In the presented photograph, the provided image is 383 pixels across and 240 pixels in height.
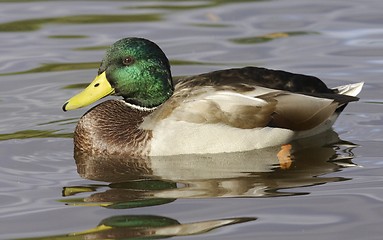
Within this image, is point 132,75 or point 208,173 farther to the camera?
point 132,75

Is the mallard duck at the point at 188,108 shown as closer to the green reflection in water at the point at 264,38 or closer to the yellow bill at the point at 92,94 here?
the yellow bill at the point at 92,94

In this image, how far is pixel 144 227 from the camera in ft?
27.1

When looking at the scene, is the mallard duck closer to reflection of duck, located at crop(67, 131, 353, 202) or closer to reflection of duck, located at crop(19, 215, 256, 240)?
reflection of duck, located at crop(67, 131, 353, 202)

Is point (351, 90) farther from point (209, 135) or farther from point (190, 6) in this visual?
point (190, 6)

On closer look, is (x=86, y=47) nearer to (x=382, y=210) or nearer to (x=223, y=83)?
(x=223, y=83)

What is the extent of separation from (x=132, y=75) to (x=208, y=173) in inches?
51.7

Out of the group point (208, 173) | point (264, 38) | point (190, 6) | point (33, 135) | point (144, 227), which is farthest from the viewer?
point (190, 6)

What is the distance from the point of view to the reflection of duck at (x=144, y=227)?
8.10m

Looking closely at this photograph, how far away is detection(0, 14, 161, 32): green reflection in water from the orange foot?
18.1 ft

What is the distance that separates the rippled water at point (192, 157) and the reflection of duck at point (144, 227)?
1 centimetres

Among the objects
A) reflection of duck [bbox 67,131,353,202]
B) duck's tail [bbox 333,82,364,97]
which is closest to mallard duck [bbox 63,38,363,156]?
reflection of duck [bbox 67,131,353,202]

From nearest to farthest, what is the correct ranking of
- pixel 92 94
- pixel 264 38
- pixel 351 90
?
pixel 92 94 < pixel 351 90 < pixel 264 38

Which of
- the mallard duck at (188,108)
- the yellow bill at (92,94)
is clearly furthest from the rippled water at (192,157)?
the yellow bill at (92,94)

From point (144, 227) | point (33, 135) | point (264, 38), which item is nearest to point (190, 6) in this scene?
point (264, 38)
